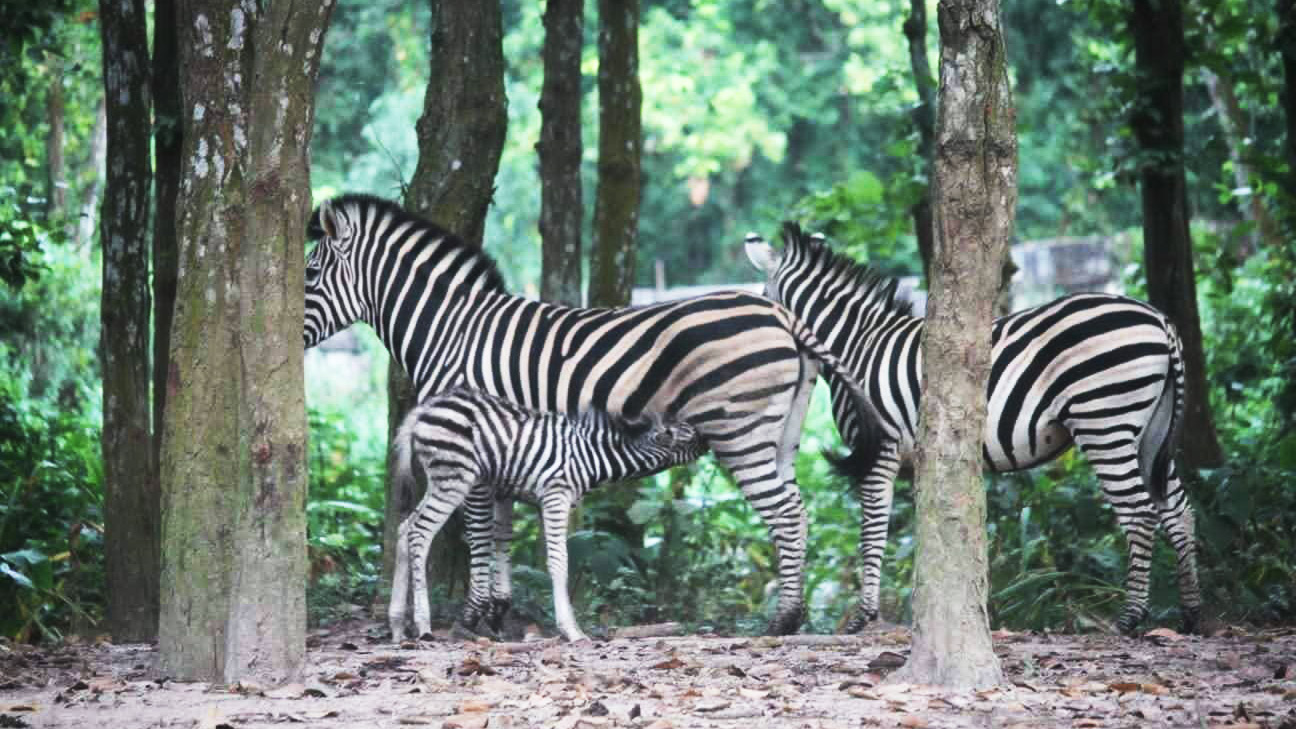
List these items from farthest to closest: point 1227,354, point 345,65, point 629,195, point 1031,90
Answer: point 1031,90
point 345,65
point 1227,354
point 629,195

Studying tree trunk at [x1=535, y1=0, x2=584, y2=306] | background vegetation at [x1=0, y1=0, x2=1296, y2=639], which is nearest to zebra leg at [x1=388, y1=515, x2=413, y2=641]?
background vegetation at [x1=0, y1=0, x2=1296, y2=639]

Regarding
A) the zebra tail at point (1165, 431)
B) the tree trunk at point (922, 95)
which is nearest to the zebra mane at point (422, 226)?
the zebra tail at point (1165, 431)

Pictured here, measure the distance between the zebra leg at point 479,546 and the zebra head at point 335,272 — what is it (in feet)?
4.91

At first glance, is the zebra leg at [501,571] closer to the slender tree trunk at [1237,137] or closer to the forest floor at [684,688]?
the forest floor at [684,688]

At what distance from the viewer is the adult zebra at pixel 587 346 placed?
9359 mm

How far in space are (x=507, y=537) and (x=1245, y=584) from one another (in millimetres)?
4729

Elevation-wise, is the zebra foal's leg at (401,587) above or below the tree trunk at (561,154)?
below

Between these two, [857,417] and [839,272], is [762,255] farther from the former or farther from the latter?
[857,417]

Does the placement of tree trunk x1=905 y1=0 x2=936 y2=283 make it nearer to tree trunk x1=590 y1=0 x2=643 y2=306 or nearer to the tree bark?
tree trunk x1=590 y1=0 x2=643 y2=306

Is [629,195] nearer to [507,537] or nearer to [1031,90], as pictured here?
[507,537]

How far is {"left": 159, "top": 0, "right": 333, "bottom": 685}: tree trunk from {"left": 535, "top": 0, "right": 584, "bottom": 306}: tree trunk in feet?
17.1

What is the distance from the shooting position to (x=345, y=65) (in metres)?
29.0

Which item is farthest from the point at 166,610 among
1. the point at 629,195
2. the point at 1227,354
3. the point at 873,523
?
the point at 1227,354

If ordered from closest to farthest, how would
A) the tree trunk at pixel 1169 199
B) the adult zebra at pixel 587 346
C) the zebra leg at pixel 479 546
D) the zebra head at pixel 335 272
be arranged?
1. the zebra leg at pixel 479 546
2. the adult zebra at pixel 587 346
3. the zebra head at pixel 335 272
4. the tree trunk at pixel 1169 199
